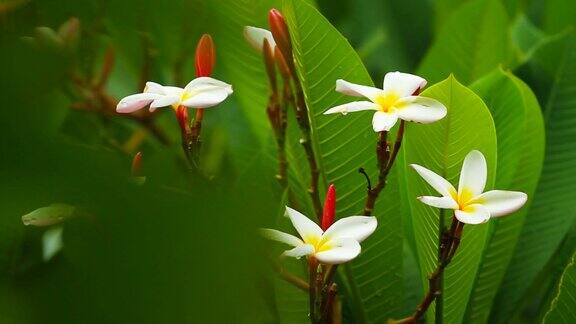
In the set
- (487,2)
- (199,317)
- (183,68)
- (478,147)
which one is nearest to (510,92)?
(478,147)

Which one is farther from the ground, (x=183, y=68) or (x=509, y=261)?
(x=183, y=68)

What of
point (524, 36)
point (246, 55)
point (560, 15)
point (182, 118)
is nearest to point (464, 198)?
point (182, 118)

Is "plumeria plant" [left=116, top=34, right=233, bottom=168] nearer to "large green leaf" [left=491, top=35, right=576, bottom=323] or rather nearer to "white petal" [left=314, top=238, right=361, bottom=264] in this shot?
"white petal" [left=314, top=238, right=361, bottom=264]

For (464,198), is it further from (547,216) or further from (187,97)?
(547,216)

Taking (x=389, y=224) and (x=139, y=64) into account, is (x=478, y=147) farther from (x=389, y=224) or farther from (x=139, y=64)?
(x=139, y=64)

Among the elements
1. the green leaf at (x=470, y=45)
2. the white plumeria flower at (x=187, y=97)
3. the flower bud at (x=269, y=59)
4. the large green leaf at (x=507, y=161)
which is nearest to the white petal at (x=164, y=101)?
the white plumeria flower at (x=187, y=97)
